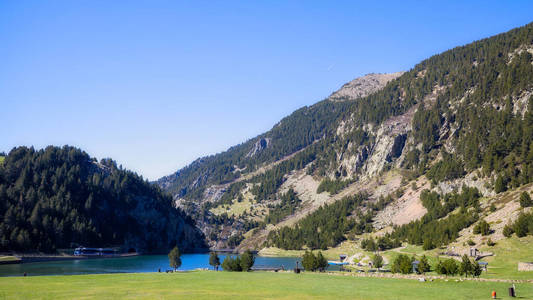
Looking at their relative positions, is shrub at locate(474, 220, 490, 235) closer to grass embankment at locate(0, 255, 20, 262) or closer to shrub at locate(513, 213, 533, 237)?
shrub at locate(513, 213, 533, 237)

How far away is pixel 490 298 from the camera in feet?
133

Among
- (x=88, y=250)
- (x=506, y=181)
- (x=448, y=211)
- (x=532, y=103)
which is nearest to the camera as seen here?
(x=506, y=181)

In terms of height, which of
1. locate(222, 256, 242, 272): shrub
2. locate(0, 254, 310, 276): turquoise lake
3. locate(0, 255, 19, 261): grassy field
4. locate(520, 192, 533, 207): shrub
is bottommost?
locate(0, 254, 310, 276): turquoise lake

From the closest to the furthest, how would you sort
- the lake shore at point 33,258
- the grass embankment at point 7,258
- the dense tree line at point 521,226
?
the dense tree line at point 521,226, the grass embankment at point 7,258, the lake shore at point 33,258

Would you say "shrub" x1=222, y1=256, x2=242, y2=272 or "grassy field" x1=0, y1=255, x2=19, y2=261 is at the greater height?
"grassy field" x1=0, y1=255, x2=19, y2=261

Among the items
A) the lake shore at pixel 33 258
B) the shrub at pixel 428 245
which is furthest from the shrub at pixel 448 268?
the lake shore at pixel 33 258

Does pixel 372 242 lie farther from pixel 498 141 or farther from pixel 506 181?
pixel 498 141

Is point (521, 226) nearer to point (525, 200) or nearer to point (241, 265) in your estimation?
point (525, 200)

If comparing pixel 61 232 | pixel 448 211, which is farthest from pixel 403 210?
pixel 61 232

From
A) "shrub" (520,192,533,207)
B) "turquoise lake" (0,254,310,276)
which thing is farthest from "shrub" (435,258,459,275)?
"turquoise lake" (0,254,310,276)

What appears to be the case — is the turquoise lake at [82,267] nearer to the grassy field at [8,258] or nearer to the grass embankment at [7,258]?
the grass embankment at [7,258]

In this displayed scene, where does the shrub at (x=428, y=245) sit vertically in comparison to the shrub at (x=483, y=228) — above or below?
below

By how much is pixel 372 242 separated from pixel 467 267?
→ 337ft

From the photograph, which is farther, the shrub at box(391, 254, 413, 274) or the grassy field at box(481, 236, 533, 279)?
the grassy field at box(481, 236, 533, 279)
